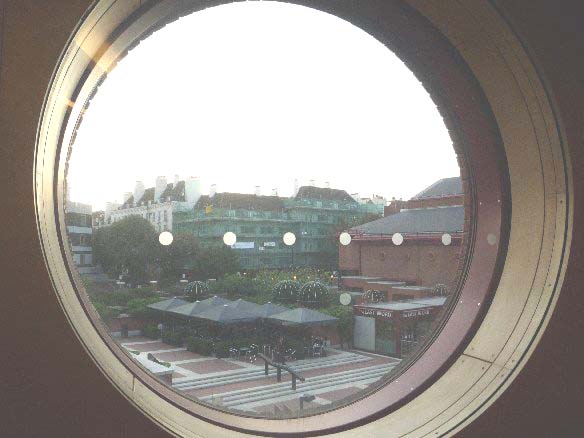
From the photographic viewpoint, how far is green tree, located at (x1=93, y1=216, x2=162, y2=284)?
4.06 metres

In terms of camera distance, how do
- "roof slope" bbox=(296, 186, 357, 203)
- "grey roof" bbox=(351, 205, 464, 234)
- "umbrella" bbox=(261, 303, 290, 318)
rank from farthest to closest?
1. "umbrella" bbox=(261, 303, 290, 318)
2. "grey roof" bbox=(351, 205, 464, 234)
3. "roof slope" bbox=(296, 186, 357, 203)

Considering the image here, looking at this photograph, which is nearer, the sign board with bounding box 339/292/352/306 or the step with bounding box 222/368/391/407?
the sign board with bounding box 339/292/352/306

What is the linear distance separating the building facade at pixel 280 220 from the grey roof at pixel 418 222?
1.02 ft

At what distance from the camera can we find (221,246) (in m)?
4.86

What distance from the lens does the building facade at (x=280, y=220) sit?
3.74m

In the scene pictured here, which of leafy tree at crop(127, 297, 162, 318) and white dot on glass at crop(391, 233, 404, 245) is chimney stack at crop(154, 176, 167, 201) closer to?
leafy tree at crop(127, 297, 162, 318)

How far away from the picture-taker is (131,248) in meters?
4.39

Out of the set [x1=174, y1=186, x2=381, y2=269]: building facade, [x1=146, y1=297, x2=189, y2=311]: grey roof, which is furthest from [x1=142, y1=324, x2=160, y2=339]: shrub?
[x1=174, y1=186, x2=381, y2=269]: building facade

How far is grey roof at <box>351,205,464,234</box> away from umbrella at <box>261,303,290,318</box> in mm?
1469

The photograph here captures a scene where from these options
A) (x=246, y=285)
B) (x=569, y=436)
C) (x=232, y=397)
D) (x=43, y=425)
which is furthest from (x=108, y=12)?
(x=246, y=285)

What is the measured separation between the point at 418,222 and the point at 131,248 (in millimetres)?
2749

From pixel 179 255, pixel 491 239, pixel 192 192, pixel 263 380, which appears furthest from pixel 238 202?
pixel 491 239

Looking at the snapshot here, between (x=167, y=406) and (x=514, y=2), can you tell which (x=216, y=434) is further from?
(x=514, y=2)

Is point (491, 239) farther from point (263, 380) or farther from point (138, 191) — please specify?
point (263, 380)
